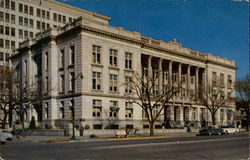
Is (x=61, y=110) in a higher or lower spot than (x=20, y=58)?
lower

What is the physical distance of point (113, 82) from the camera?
59.7 metres

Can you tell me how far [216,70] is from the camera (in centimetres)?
8569

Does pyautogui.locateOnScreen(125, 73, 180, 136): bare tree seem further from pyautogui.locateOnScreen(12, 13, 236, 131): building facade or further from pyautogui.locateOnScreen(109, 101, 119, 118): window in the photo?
pyautogui.locateOnScreen(109, 101, 119, 118): window

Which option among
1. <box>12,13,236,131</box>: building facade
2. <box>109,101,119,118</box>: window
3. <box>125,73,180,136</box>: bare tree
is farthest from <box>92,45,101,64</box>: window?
<box>109,101,119,118</box>: window

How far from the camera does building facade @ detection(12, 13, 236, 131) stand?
5503 centimetres

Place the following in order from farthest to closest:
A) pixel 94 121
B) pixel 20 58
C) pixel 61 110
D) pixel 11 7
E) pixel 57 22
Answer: pixel 57 22 < pixel 11 7 < pixel 20 58 < pixel 61 110 < pixel 94 121

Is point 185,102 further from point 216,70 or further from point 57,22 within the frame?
point 57,22

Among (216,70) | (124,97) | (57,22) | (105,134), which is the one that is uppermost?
(57,22)

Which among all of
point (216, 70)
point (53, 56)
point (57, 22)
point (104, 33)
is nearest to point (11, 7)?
point (57, 22)

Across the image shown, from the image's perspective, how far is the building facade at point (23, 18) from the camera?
268ft

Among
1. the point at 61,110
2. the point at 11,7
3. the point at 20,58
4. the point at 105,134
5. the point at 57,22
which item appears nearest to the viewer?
the point at 105,134

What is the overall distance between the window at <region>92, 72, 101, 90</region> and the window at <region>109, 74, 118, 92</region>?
266 cm

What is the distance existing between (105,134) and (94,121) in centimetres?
628

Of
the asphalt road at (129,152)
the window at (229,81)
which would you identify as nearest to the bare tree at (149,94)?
the asphalt road at (129,152)
